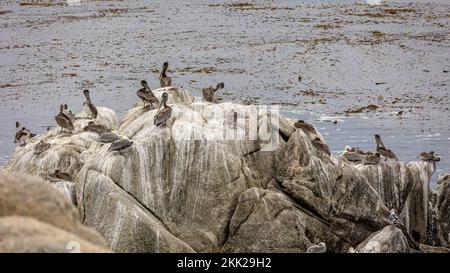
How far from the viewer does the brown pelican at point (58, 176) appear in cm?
2036

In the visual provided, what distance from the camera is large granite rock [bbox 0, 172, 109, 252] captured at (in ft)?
22.5

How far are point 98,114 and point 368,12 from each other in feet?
131

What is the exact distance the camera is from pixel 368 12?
6216 centimetres

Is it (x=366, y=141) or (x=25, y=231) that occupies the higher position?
(x=25, y=231)

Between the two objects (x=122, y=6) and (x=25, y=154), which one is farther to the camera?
(x=122, y=6)

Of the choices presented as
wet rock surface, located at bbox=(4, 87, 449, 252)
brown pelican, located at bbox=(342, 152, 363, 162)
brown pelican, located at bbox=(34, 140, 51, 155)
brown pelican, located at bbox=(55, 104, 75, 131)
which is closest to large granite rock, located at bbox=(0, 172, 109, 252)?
wet rock surface, located at bbox=(4, 87, 449, 252)

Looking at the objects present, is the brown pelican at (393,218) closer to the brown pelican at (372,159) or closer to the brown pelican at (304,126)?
the brown pelican at (372,159)

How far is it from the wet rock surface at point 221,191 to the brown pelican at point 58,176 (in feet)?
1.13

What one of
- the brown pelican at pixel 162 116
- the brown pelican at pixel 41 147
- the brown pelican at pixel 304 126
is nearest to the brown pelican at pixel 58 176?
the brown pelican at pixel 41 147

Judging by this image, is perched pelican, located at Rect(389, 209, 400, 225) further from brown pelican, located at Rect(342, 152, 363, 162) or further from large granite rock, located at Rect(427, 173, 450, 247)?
large granite rock, located at Rect(427, 173, 450, 247)

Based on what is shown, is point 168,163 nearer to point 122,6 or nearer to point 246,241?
point 246,241

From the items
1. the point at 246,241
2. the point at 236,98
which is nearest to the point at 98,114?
the point at 246,241
